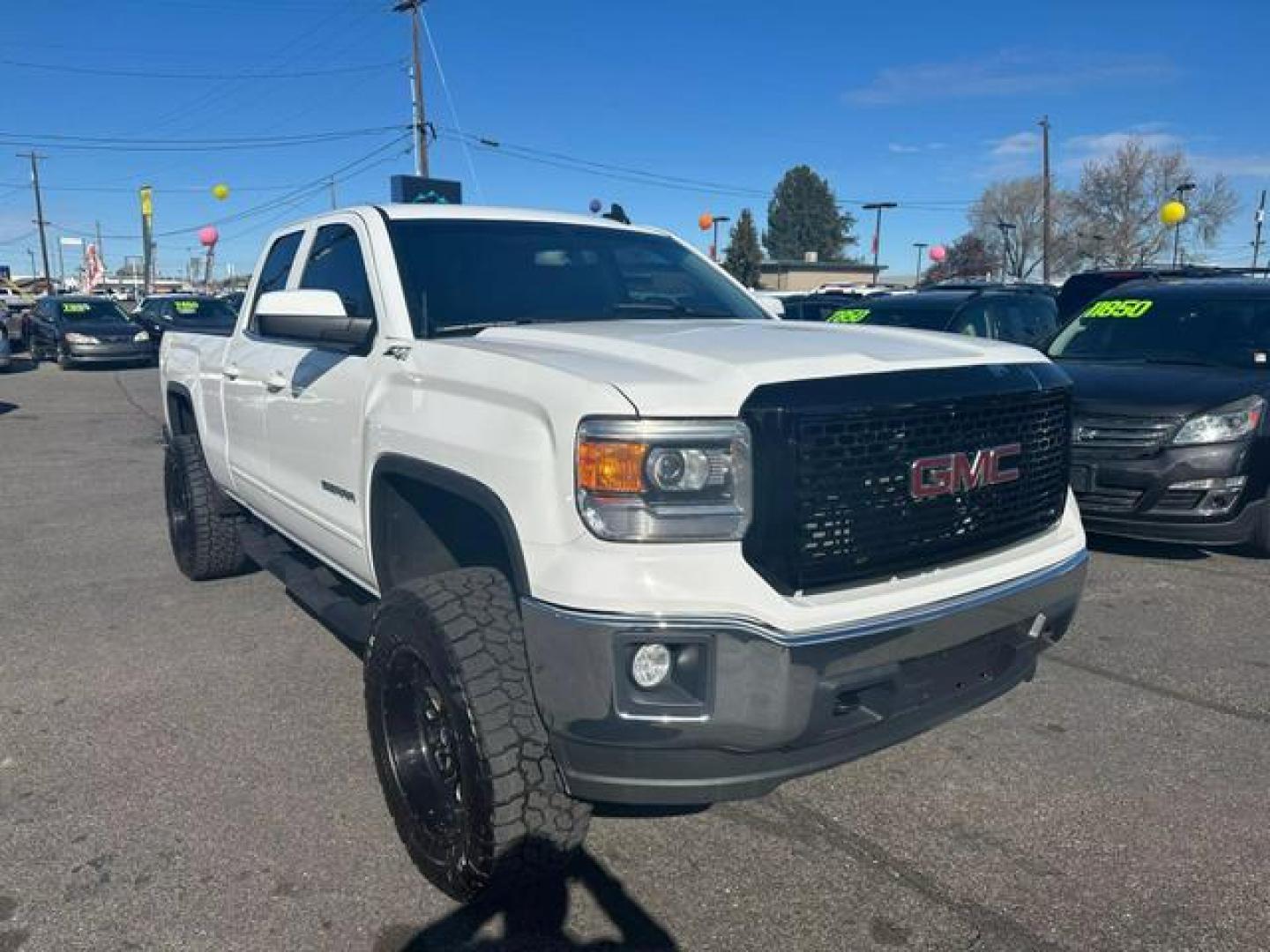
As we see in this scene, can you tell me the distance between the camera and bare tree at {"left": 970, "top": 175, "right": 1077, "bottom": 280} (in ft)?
233

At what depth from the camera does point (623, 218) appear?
15.7 ft

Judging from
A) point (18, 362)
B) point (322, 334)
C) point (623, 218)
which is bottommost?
point (18, 362)

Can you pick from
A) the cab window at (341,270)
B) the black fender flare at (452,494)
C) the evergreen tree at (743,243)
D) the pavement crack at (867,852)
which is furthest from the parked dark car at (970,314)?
the evergreen tree at (743,243)

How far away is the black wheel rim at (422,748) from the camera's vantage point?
263 cm

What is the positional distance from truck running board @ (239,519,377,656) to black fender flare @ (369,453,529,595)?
239 millimetres

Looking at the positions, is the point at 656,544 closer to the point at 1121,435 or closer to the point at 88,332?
the point at 1121,435

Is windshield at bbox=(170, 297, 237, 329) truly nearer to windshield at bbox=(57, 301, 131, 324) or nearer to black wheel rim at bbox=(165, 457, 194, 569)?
windshield at bbox=(57, 301, 131, 324)

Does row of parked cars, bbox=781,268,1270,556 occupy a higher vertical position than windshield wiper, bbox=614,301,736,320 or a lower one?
lower

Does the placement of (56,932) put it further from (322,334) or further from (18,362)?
(18,362)

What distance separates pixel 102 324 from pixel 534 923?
22.8 meters

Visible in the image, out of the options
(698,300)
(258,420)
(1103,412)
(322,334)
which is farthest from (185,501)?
(1103,412)

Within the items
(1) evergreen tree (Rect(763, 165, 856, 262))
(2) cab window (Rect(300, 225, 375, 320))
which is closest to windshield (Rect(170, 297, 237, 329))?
(2) cab window (Rect(300, 225, 375, 320))

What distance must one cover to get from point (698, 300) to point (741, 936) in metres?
2.41

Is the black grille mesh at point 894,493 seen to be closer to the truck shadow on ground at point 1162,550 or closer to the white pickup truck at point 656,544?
the white pickup truck at point 656,544
